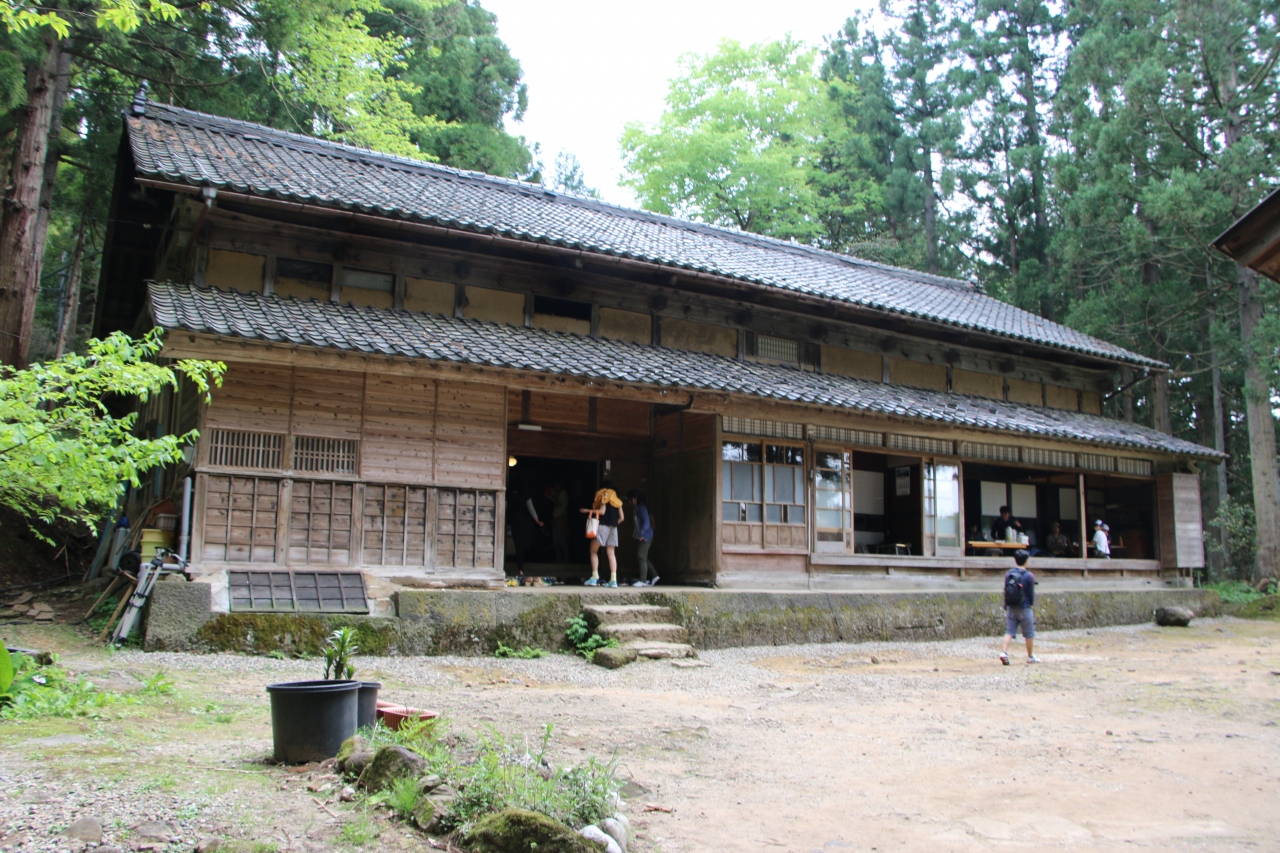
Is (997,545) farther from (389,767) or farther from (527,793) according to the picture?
(389,767)

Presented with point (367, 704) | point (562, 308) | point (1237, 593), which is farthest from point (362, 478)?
point (1237, 593)

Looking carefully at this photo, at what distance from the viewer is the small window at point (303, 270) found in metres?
12.1

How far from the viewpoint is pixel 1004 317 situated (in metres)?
20.9

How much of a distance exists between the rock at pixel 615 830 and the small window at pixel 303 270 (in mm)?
9902

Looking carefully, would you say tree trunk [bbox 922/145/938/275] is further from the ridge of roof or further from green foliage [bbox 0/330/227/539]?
green foliage [bbox 0/330/227/539]

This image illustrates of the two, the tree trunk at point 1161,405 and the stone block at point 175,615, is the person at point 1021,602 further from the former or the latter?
the tree trunk at point 1161,405

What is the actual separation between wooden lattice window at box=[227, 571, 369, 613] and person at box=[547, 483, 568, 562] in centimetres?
472

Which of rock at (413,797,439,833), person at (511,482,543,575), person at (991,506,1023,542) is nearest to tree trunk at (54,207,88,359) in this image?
person at (511,482,543,575)

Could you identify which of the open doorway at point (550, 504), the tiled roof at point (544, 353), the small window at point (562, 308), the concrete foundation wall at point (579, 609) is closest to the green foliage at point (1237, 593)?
the concrete foundation wall at point (579, 609)

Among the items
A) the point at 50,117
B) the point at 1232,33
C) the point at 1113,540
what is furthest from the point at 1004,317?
the point at 50,117

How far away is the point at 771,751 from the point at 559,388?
634 cm

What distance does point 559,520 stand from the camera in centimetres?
1516

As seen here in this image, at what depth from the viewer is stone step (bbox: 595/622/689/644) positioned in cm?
1077

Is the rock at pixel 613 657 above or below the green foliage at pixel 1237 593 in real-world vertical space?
below
